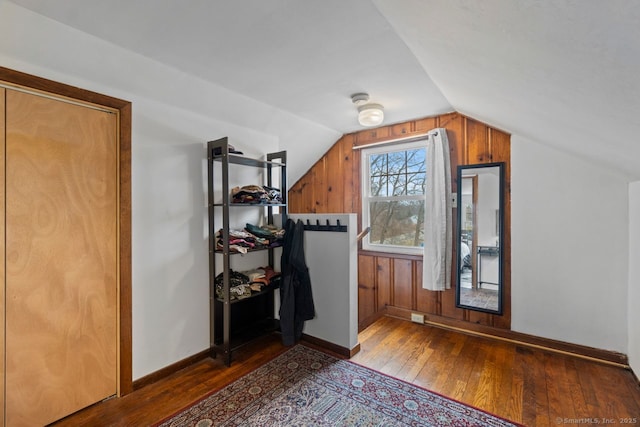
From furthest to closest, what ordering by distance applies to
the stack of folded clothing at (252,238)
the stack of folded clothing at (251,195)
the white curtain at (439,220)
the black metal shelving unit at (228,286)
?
the white curtain at (439,220)
the stack of folded clothing at (251,195)
the stack of folded clothing at (252,238)
the black metal shelving unit at (228,286)

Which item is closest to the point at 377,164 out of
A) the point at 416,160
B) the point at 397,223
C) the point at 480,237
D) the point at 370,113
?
the point at 416,160

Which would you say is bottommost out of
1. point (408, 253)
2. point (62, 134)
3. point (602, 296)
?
point (602, 296)

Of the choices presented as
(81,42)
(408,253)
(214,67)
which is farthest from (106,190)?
(408,253)

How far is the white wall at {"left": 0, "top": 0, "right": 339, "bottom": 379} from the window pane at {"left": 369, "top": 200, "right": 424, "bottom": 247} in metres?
1.88

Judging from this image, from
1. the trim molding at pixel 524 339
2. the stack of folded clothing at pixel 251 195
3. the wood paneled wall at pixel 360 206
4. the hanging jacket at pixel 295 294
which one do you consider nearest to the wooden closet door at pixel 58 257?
the stack of folded clothing at pixel 251 195

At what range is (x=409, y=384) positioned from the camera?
1991mm

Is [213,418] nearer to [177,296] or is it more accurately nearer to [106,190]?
[177,296]

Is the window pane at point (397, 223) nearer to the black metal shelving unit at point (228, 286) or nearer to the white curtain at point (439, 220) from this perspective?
the white curtain at point (439, 220)

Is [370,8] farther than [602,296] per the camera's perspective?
No

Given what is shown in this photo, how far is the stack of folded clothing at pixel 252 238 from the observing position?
2.31 meters

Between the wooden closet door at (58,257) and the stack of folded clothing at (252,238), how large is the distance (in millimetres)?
768

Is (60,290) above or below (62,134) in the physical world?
below

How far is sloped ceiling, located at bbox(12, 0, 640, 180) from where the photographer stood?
773 millimetres

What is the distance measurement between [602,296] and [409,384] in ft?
5.76
